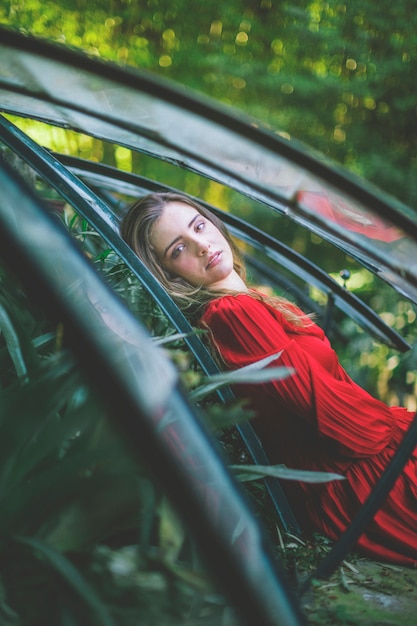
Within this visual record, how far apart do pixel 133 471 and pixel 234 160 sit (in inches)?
25.2

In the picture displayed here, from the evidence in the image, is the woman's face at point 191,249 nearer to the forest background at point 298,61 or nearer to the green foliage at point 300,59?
the forest background at point 298,61

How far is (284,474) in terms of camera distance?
1.21 metres

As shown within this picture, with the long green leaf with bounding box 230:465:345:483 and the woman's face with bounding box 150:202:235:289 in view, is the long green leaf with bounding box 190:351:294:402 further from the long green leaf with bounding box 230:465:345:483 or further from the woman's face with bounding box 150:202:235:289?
the woman's face with bounding box 150:202:235:289

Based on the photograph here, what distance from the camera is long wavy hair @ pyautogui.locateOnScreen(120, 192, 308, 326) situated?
76.9 inches

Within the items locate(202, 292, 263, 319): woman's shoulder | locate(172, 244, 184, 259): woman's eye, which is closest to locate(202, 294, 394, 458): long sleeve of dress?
locate(202, 292, 263, 319): woman's shoulder

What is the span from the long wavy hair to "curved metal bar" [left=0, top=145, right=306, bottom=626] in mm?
1094

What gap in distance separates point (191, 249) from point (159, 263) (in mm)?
142

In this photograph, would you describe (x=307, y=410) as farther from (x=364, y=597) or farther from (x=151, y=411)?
(x=151, y=411)

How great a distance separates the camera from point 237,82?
8.08 meters

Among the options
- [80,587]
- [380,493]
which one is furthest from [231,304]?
[80,587]

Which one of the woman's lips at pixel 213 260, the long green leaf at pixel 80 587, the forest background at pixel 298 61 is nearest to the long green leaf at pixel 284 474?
the long green leaf at pixel 80 587

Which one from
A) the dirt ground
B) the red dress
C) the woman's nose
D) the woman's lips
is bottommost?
the dirt ground

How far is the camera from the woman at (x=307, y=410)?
1.69m

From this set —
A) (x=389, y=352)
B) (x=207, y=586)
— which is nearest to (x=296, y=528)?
(x=207, y=586)
